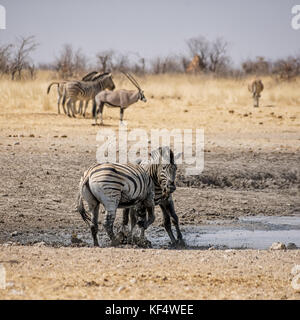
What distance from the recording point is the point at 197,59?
43.0 meters

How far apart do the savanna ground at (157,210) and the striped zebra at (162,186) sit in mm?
415

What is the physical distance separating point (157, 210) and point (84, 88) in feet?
37.3

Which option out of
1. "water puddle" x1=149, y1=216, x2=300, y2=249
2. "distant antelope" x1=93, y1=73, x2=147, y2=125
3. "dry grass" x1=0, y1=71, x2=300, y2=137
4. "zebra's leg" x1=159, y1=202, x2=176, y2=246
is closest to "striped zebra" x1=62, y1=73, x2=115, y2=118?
"dry grass" x1=0, y1=71, x2=300, y2=137

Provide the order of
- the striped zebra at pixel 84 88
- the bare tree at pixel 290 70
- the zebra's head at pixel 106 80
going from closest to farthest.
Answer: the striped zebra at pixel 84 88
the zebra's head at pixel 106 80
the bare tree at pixel 290 70

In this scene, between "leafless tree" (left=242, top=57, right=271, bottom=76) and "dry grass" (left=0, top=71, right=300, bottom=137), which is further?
"leafless tree" (left=242, top=57, right=271, bottom=76)

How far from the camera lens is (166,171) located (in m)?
7.82

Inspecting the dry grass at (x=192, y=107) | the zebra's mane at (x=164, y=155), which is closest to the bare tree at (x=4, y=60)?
the dry grass at (x=192, y=107)

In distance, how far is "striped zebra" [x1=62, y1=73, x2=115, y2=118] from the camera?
20.0m

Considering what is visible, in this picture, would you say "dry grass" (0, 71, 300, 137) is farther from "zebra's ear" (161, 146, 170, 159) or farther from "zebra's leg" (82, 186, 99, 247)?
"zebra's leg" (82, 186, 99, 247)

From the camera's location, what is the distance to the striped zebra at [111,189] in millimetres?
7207

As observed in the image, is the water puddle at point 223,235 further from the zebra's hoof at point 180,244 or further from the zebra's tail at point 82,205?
the zebra's tail at point 82,205

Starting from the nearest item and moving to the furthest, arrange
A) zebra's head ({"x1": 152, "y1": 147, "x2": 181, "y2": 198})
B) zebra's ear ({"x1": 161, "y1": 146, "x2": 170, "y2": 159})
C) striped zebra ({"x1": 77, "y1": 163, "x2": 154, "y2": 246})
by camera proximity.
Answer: striped zebra ({"x1": 77, "y1": 163, "x2": 154, "y2": 246}) < zebra's head ({"x1": 152, "y1": 147, "x2": 181, "y2": 198}) < zebra's ear ({"x1": 161, "y1": 146, "x2": 170, "y2": 159})

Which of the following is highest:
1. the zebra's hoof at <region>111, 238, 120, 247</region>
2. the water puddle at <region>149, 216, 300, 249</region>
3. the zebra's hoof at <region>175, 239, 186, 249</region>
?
the zebra's hoof at <region>111, 238, 120, 247</region>
